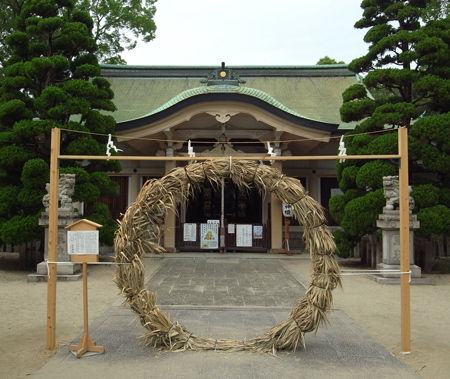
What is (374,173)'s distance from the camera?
393 inches

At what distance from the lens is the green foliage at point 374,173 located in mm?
9977

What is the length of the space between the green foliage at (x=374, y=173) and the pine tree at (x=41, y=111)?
627cm

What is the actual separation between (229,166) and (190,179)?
0.46 metres

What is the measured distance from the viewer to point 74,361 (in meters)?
4.36

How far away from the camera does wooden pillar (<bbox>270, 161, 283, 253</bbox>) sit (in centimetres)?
1371

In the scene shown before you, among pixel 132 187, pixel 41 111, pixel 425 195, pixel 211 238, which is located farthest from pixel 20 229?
pixel 425 195

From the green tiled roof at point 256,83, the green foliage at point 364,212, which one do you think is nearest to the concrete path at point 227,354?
the green foliage at point 364,212

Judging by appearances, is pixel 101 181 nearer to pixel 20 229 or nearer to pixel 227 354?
pixel 20 229

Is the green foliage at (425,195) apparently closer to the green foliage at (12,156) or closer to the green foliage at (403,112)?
the green foliage at (403,112)

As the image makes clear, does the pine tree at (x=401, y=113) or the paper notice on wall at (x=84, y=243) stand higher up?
the pine tree at (x=401, y=113)

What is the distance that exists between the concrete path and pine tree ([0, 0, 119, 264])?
362cm

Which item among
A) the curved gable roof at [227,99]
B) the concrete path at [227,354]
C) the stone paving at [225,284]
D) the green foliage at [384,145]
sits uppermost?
the curved gable roof at [227,99]

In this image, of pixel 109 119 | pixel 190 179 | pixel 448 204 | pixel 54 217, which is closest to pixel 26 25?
pixel 109 119

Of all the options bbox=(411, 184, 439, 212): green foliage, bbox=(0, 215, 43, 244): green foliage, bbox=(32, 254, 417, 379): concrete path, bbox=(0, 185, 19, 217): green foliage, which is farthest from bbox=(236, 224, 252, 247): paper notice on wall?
bbox=(0, 185, 19, 217): green foliage
